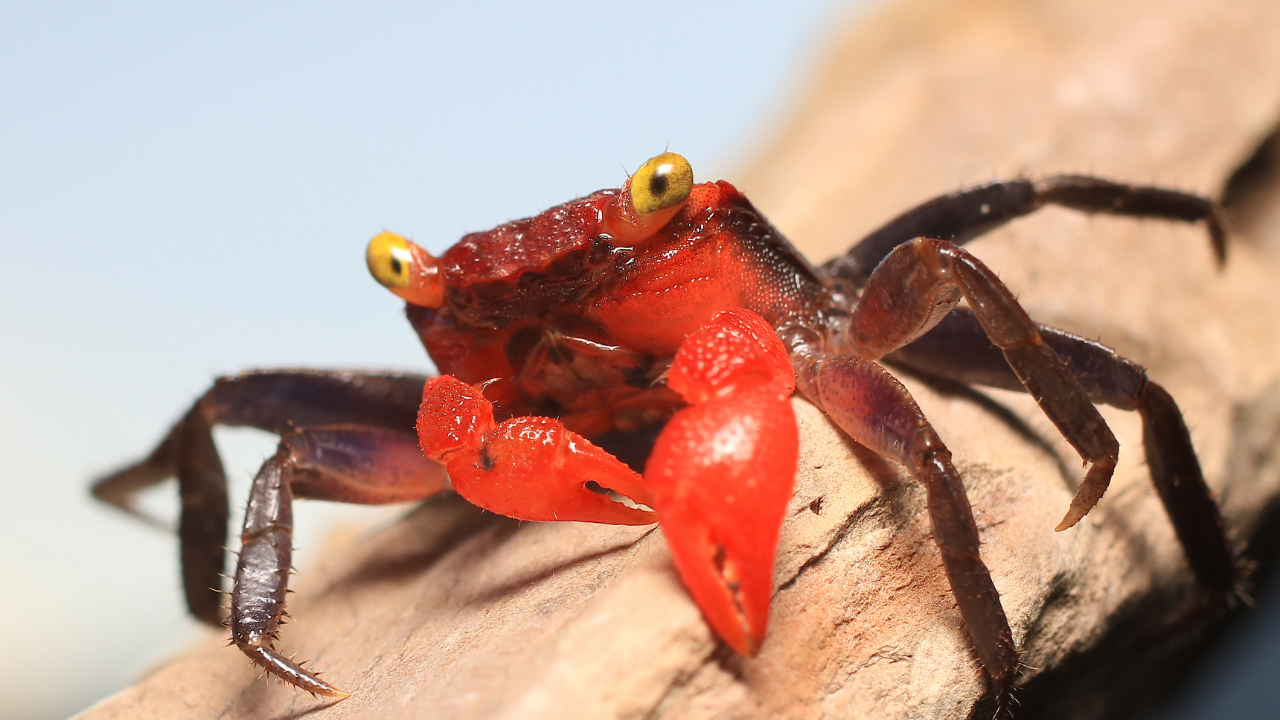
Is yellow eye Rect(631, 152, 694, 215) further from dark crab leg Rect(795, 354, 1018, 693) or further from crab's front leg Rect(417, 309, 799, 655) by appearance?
dark crab leg Rect(795, 354, 1018, 693)

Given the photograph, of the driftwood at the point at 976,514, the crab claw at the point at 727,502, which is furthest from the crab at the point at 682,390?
the driftwood at the point at 976,514

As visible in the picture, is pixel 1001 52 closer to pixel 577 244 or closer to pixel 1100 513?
pixel 1100 513

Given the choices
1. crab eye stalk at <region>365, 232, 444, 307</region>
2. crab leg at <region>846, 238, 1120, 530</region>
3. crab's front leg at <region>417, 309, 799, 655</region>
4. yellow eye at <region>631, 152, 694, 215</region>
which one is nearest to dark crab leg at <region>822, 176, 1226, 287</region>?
crab leg at <region>846, 238, 1120, 530</region>

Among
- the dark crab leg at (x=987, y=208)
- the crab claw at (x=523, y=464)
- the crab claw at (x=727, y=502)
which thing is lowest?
the dark crab leg at (x=987, y=208)

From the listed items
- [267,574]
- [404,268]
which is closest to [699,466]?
[404,268]

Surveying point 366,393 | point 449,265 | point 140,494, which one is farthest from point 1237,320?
point 140,494

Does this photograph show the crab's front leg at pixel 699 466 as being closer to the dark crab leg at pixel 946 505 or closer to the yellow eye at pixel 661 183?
the dark crab leg at pixel 946 505

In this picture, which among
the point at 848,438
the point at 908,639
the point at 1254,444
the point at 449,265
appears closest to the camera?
the point at 908,639
